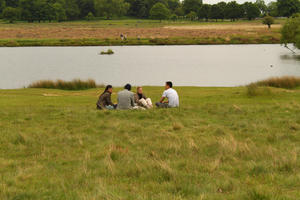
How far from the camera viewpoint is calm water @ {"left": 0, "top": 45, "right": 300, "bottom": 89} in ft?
149

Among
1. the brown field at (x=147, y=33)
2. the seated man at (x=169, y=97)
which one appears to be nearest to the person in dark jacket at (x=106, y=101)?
the seated man at (x=169, y=97)

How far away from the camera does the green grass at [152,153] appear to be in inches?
301

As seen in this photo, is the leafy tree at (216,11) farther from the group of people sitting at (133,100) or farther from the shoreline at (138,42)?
the group of people sitting at (133,100)

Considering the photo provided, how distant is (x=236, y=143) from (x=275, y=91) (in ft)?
50.5

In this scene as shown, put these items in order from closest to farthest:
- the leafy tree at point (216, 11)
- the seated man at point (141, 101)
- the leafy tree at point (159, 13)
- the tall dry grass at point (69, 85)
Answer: the seated man at point (141, 101) → the tall dry grass at point (69, 85) → the leafy tree at point (216, 11) → the leafy tree at point (159, 13)

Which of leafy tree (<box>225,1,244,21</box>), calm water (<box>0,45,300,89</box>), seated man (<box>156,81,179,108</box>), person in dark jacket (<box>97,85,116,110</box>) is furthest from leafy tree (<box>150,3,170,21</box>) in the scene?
seated man (<box>156,81,179,108</box>)

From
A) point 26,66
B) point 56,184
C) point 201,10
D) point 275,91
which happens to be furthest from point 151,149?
point 201,10

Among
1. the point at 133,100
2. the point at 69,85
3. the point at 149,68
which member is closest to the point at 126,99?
the point at 133,100

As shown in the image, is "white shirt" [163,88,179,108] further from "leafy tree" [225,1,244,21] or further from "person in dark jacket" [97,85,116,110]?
"leafy tree" [225,1,244,21]

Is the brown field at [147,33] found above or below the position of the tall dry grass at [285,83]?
below

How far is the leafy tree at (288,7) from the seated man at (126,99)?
17972 centimetres

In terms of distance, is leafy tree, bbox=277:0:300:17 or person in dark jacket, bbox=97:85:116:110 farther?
leafy tree, bbox=277:0:300:17

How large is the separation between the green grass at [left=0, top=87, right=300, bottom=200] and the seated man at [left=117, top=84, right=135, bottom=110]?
2.60 ft

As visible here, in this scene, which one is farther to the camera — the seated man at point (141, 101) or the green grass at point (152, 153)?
the seated man at point (141, 101)
